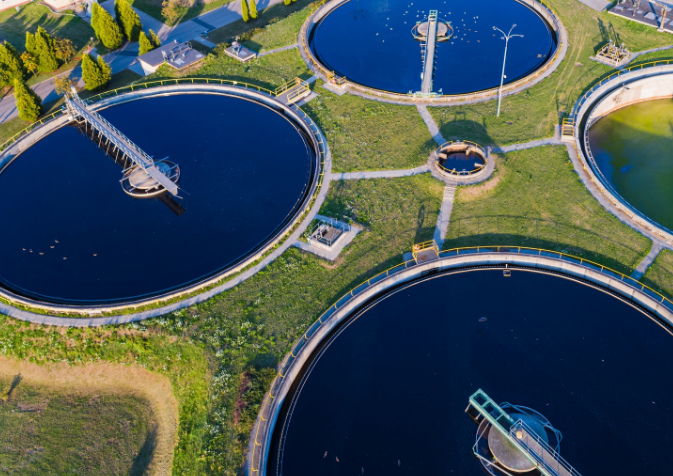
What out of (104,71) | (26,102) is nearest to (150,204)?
(26,102)

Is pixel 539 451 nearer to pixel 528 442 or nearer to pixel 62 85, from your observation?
pixel 528 442

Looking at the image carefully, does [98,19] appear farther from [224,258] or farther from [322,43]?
[224,258]

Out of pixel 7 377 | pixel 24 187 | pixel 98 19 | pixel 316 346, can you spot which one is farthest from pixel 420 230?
pixel 98 19

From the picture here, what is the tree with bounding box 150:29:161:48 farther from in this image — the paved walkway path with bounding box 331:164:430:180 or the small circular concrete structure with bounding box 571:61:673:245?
the small circular concrete structure with bounding box 571:61:673:245

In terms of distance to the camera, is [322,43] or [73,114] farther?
[322,43]

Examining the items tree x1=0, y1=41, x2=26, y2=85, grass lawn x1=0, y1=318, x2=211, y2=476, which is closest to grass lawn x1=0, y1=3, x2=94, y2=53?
tree x1=0, y1=41, x2=26, y2=85

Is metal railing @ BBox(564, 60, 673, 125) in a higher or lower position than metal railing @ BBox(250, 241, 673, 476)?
higher
